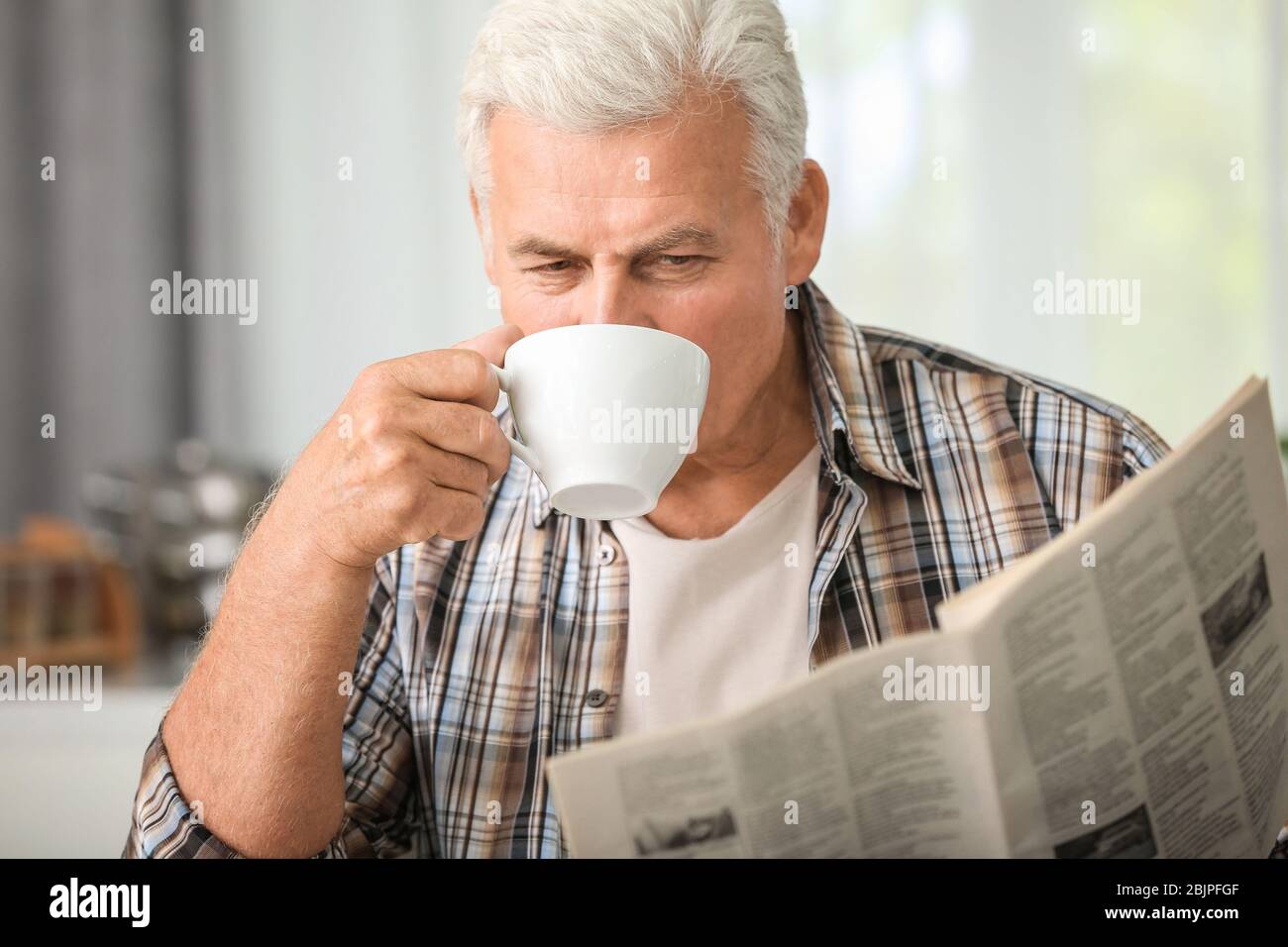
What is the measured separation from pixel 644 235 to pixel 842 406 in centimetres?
30

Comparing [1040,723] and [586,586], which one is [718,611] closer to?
[586,586]

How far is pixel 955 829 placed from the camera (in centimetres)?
68

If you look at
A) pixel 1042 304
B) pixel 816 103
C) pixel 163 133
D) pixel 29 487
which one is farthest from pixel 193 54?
pixel 1042 304

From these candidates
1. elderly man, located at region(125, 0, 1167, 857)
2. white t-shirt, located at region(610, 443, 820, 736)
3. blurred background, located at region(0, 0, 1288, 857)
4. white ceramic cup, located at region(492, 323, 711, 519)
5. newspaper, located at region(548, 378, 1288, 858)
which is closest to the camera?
newspaper, located at region(548, 378, 1288, 858)

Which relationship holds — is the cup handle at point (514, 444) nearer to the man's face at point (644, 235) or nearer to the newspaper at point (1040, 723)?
the man's face at point (644, 235)

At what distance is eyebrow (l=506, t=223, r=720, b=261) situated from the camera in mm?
958

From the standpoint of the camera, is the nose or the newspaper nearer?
the newspaper

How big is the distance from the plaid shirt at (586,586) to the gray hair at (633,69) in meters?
0.24

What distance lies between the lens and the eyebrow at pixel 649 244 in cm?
96

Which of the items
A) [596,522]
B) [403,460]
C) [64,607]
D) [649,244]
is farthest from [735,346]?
[64,607]

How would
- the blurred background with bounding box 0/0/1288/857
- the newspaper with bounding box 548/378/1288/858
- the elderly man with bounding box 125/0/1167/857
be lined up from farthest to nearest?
the blurred background with bounding box 0/0/1288/857
the elderly man with bounding box 125/0/1167/857
the newspaper with bounding box 548/378/1288/858

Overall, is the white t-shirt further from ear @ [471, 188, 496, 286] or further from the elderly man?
ear @ [471, 188, 496, 286]

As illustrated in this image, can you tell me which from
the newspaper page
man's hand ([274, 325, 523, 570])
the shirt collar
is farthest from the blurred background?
the newspaper page

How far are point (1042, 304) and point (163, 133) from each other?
2.00m
